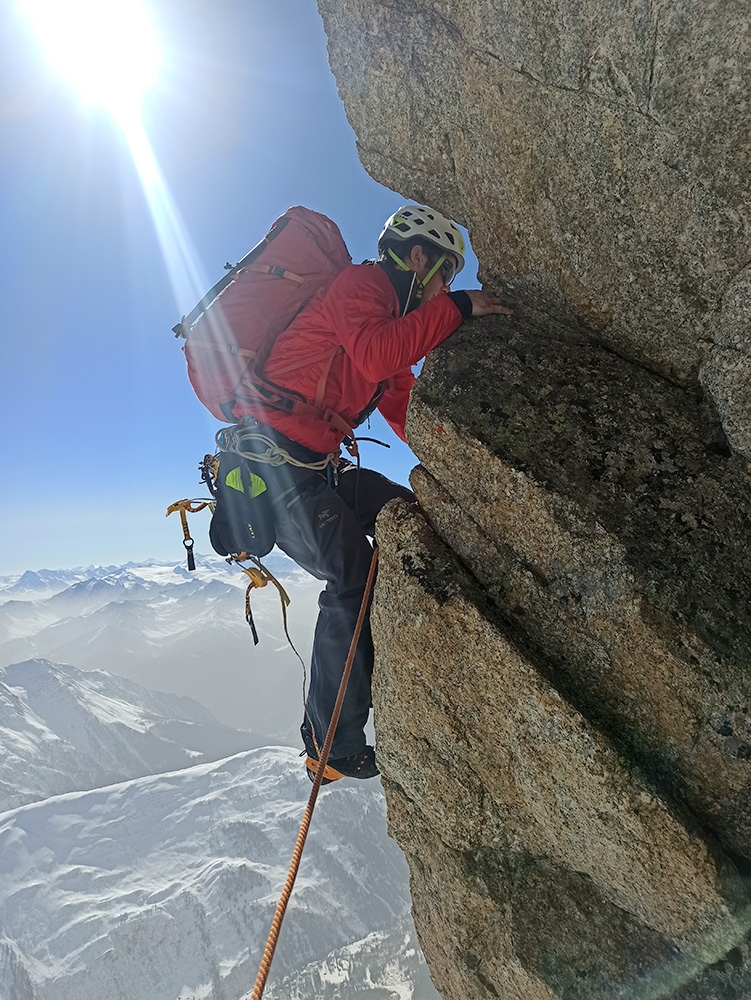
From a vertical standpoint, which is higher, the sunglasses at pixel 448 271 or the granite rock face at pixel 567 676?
the sunglasses at pixel 448 271

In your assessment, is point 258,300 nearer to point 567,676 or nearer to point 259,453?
point 259,453

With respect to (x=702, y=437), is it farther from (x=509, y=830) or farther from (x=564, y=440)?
(x=509, y=830)

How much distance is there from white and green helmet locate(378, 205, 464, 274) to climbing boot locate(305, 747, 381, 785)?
5851 mm

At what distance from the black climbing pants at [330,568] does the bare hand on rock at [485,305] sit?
223 centimetres

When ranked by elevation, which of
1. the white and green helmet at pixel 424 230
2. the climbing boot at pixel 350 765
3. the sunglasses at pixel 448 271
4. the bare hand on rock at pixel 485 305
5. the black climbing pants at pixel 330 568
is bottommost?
the climbing boot at pixel 350 765

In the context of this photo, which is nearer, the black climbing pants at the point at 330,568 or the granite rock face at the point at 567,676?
the granite rock face at the point at 567,676

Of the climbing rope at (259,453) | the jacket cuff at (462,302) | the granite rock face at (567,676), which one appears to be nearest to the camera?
the granite rock face at (567,676)

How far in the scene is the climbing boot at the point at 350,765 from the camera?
707 centimetres

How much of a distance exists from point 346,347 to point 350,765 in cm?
488

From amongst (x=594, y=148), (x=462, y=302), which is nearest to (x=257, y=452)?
(x=462, y=302)

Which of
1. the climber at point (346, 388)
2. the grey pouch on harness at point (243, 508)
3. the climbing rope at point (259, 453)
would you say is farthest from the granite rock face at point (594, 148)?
the grey pouch on harness at point (243, 508)

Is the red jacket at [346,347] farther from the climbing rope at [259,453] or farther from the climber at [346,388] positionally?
the climbing rope at [259,453]

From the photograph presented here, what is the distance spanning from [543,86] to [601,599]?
15.2 ft

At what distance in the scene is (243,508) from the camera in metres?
6.73
